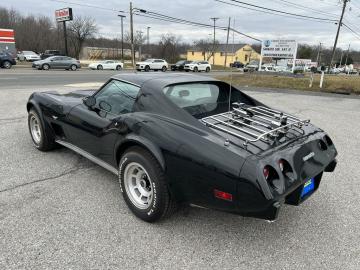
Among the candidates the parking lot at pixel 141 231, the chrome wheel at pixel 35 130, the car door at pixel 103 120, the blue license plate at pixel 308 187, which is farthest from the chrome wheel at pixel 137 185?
the chrome wheel at pixel 35 130

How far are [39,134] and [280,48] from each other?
24542 millimetres

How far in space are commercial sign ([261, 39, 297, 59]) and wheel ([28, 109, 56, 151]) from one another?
24.3m

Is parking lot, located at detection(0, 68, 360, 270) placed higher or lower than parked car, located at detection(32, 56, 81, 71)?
higher

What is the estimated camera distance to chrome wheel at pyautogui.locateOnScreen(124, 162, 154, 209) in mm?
2953

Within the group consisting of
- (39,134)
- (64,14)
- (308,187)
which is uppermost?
(64,14)

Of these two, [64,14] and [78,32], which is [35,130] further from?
[78,32]

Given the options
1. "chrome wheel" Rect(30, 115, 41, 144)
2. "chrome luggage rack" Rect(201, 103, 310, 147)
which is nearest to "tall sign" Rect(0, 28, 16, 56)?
"chrome wheel" Rect(30, 115, 41, 144)

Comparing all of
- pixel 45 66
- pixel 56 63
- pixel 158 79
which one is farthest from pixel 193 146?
pixel 56 63

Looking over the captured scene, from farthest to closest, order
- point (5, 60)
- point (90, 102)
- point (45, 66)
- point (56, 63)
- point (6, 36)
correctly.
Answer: point (6, 36) < point (56, 63) < point (45, 66) < point (5, 60) < point (90, 102)

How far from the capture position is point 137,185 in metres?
3.04

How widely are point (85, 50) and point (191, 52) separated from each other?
2931cm

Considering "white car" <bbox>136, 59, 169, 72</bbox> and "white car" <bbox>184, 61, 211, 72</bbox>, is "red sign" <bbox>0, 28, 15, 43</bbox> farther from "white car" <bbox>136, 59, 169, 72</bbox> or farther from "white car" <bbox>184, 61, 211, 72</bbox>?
"white car" <bbox>184, 61, 211, 72</bbox>

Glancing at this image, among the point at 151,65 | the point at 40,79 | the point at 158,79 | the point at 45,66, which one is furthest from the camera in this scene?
the point at 151,65

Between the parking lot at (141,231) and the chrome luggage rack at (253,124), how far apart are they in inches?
35.9
